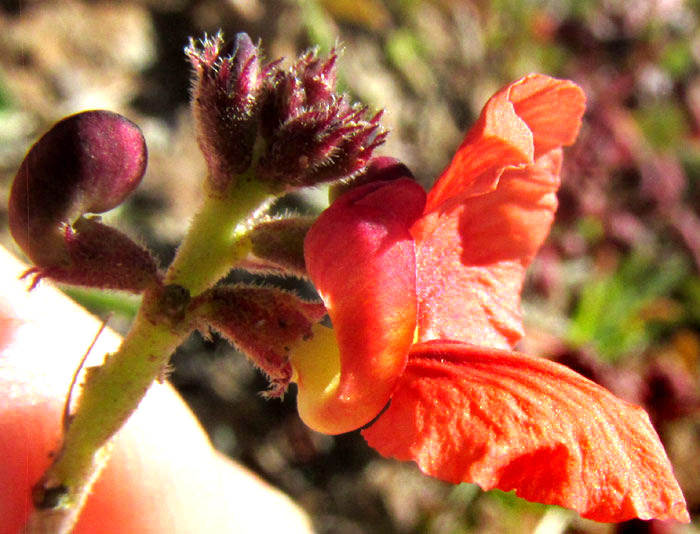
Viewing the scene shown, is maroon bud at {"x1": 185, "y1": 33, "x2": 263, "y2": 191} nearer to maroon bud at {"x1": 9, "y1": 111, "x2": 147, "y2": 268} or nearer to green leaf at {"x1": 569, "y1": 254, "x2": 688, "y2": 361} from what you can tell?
maroon bud at {"x1": 9, "y1": 111, "x2": 147, "y2": 268}

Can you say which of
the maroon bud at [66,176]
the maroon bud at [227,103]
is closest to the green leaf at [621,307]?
the maroon bud at [227,103]

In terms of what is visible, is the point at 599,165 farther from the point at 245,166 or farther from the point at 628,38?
the point at 245,166

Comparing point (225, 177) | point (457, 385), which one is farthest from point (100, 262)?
point (457, 385)

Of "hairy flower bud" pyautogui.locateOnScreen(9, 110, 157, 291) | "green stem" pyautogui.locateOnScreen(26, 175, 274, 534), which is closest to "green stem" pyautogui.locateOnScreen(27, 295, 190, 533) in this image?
"green stem" pyautogui.locateOnScreen(26, 175, 274, 534)

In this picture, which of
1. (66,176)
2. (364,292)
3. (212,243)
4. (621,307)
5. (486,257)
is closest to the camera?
(364,292)

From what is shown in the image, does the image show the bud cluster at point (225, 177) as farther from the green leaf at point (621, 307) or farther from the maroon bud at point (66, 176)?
the green leaf at point (621, 307)

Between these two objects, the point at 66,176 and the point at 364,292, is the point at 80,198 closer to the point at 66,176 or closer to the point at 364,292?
the point at 66,176

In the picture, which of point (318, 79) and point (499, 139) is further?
point (318, 79)

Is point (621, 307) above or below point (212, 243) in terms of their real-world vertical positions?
below
